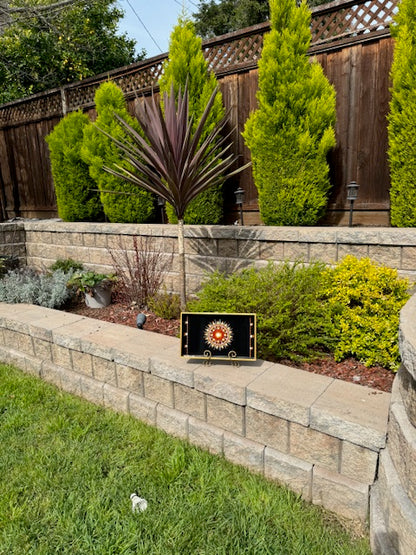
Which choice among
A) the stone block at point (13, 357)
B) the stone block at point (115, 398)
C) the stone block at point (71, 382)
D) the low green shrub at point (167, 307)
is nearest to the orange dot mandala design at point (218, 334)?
the stone block at point (115, 398)

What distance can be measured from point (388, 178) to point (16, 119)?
7299 mm

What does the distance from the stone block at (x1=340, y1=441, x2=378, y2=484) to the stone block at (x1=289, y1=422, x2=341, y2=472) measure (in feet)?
0.12

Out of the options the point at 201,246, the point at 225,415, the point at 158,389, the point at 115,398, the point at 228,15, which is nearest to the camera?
the point at 225,415

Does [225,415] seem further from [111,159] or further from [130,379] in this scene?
[111,159]

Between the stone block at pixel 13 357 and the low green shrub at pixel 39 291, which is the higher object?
the low green shrub at pixel 39 291

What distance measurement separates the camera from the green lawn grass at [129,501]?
5.69 ft

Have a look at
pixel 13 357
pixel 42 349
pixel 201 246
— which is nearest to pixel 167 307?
pixel 201 246

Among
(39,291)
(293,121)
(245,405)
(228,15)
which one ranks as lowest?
(245,405)

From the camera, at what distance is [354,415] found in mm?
1891

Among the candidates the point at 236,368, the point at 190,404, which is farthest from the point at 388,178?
the point at 190,404

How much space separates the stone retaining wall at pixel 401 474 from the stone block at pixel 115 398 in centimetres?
177

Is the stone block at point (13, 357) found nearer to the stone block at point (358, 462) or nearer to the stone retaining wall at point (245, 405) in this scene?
the stone retaining wall at point (245, 405)

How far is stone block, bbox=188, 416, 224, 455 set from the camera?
7.78 ft

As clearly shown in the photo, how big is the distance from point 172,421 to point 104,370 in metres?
0.74
